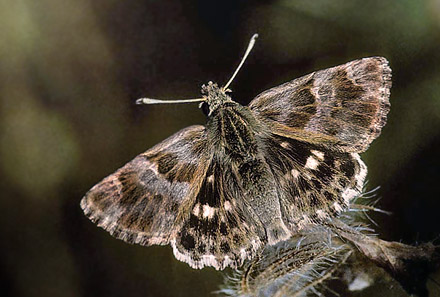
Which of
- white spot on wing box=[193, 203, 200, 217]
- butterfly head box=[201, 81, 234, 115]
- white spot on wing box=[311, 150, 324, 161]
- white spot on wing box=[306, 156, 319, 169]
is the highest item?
butterfly head box=[201, 81, 234, 115]

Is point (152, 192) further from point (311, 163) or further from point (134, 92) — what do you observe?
point (134, 92)

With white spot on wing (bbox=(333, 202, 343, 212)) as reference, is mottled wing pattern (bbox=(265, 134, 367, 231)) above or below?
above

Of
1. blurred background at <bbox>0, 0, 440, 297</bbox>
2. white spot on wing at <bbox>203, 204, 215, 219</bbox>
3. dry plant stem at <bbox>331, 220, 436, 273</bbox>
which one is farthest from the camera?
blurred background at <bbox>0, 0, 440, 297</bbox>

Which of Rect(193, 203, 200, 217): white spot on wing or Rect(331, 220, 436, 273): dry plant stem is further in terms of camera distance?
Rect(193, 203, 200, 217): white spot on wing

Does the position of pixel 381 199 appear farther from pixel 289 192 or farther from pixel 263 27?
pixel 263 27

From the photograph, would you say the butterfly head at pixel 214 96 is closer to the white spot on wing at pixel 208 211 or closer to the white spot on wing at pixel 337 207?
the white spot on wing at pixel 208 211

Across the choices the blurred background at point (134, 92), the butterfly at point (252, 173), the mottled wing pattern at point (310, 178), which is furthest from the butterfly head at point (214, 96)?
the blurred background at point (134, 92)

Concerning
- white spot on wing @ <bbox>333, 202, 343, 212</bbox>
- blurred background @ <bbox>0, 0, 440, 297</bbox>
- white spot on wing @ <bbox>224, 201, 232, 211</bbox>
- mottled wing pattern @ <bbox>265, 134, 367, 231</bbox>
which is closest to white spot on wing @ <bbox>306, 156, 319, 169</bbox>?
mottled wing pattern @ <bbox>265, 134, 367, 231</bbox>

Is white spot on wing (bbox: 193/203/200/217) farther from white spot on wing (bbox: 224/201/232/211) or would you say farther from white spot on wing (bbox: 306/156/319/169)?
white spot on wing (bbox: 306/156/319/169)

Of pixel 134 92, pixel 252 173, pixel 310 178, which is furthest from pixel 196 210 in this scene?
pixel 134 92
